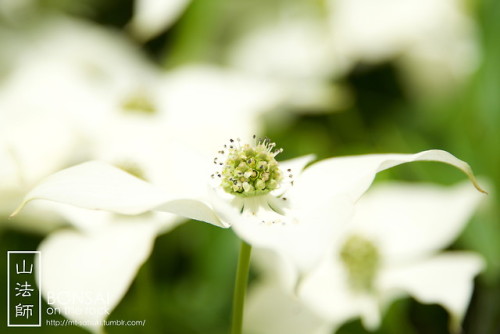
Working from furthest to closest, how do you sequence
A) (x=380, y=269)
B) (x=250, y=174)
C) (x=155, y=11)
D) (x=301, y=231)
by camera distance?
(x=155, y=11), (x=380, y=269), (x=250, y=174), (x=301, y=231)

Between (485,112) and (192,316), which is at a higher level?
Result: (485,112)

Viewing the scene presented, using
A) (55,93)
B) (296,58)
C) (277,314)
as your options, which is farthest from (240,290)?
(296,58)

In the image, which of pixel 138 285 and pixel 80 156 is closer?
pixel 138 285

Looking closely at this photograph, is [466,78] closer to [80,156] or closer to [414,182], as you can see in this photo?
[414,182]

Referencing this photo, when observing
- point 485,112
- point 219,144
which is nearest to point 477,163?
point 485,112

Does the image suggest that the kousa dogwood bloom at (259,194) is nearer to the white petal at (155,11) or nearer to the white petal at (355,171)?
the white petal at (355,171)

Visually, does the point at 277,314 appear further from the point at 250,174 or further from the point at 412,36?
the point at 412,36

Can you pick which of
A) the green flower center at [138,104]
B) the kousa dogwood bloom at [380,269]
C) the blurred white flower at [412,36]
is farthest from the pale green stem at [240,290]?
the blurred white flower at [412,36]

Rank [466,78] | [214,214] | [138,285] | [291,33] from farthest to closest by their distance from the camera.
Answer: [291,33]
[466,78]
[138,285]
[214,214]
